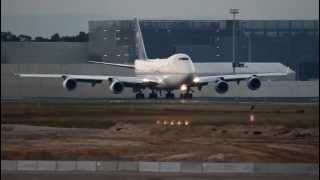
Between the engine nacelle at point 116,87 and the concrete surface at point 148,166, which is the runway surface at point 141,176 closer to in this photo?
the concrete surface at point 148,166

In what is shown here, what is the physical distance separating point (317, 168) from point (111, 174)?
329cm

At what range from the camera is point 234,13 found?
26.5m

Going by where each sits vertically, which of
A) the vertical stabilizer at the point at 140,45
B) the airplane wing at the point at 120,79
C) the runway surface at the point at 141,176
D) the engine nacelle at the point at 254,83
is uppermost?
the vertical stabilizer at the point at 140,45

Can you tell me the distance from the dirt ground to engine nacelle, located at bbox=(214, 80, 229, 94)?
556 cm

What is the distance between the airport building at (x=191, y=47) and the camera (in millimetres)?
24766

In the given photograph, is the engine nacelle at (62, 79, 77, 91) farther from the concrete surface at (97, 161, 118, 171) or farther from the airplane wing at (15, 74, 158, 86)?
the concrete surface at (97, 161, 118, 171)

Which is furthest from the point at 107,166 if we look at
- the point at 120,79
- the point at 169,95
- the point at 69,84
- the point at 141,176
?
the point at 120,79

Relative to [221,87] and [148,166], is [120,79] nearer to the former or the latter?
[221,87]

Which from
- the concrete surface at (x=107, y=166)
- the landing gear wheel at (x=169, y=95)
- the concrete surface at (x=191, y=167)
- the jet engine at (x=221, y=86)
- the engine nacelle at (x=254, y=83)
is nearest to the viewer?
the concrete surface at (x=191, y=167)

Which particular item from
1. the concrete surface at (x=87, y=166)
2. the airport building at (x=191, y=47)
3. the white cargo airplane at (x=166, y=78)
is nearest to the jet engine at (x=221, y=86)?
the white cargo airplane at (x=166, y=78)

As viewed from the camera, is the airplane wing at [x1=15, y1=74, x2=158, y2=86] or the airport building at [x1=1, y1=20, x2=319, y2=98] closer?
the airport building at [x1=1, y1=20, x2=319, y2=98]

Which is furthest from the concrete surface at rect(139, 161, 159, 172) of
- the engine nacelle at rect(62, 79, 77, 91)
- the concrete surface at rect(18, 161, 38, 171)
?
the engine nacelle at rect(62, 79, 77, 91)

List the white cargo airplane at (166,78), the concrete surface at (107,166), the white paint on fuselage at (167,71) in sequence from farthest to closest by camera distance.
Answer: the white paint on fuselage at (167,71), the white cargo airplane at (166,78), the concrete surface at (107,166)

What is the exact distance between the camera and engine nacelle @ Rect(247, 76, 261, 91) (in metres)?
35.0
